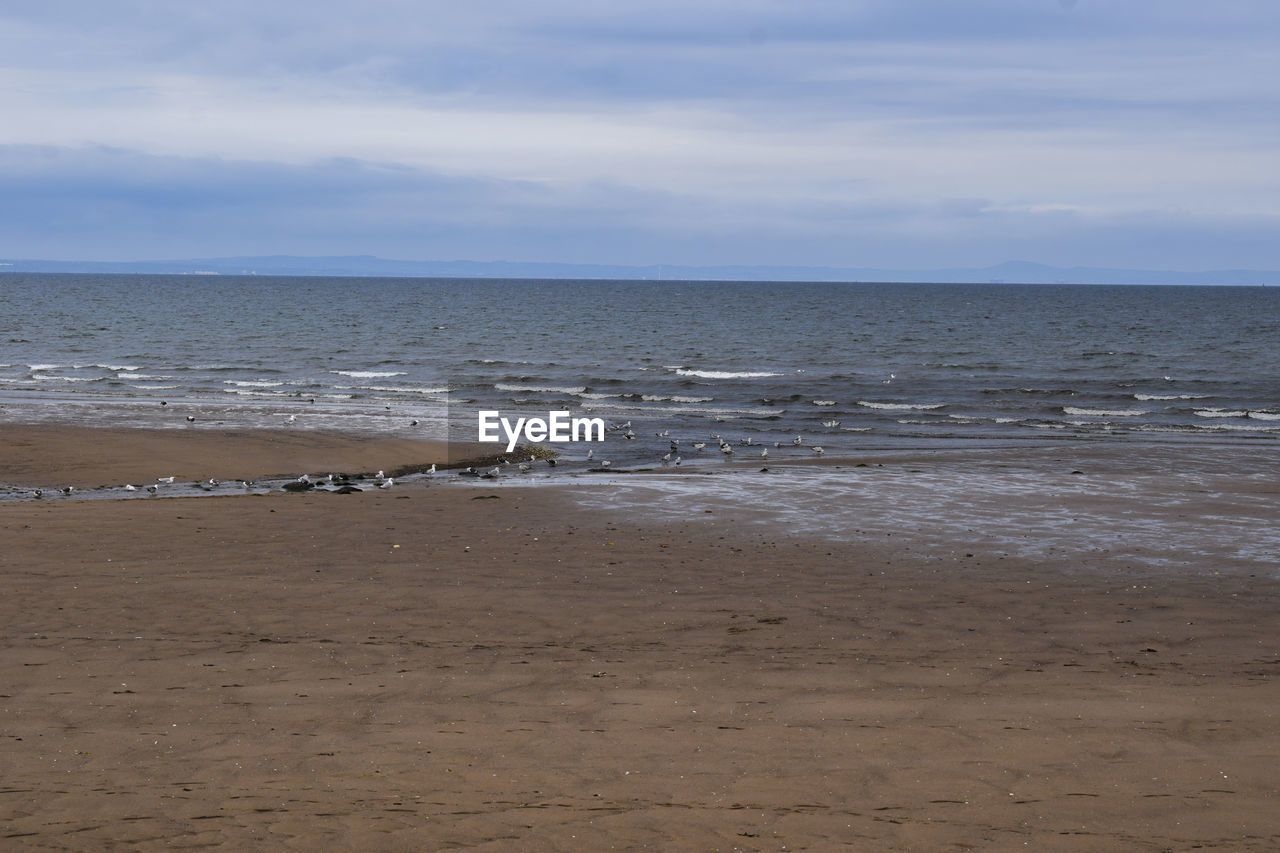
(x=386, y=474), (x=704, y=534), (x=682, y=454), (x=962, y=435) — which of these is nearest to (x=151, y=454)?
(x=386, y=474)

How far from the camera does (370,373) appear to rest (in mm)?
46844

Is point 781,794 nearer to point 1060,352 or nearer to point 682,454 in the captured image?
point 682,454

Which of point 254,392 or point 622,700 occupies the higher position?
point 254,392

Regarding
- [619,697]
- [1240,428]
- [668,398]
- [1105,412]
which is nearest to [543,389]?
[668,398]

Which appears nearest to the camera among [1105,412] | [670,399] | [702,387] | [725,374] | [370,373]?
[1105,412]

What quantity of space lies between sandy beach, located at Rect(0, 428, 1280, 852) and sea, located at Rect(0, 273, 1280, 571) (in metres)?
5.23

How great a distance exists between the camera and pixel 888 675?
28.2ft

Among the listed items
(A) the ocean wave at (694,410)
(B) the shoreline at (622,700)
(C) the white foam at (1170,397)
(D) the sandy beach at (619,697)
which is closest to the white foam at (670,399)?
(A) the ocean wave at (694,410)

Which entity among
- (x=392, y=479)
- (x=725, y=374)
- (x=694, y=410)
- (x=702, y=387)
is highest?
(x=725, y=374)

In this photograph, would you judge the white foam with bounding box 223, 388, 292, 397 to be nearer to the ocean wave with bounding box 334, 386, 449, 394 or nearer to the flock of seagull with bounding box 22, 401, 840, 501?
the ocean wave with bounding box 334, 386, 449, 394

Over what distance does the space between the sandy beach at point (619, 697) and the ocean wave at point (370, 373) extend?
105 ft

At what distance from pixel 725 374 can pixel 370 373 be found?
14.7m

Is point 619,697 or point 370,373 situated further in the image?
point 370,373

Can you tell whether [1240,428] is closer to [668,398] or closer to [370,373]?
[668,398]
